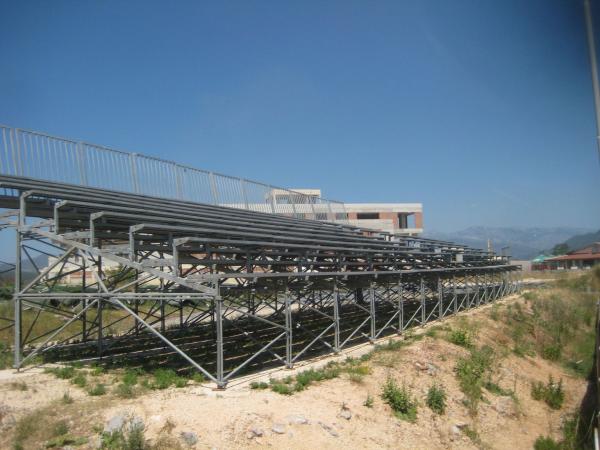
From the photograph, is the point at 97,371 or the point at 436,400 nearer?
the point at 436,400

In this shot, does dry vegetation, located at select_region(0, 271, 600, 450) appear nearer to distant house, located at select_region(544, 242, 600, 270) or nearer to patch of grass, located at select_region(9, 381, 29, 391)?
patch of grass, located at select_region(9, 381, 29, 391)

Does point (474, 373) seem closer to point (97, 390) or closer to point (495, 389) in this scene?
point (495, 389)

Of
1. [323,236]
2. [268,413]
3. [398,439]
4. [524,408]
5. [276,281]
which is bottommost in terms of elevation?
[524,408]

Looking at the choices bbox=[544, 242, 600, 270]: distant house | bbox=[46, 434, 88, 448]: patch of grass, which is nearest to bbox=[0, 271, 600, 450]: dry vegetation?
bbox=[46, 434, 88, 448]: patch of grass

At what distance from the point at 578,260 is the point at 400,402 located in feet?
243

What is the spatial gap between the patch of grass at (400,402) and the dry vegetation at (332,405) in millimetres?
21

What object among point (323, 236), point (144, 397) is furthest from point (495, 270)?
point (144, 397)

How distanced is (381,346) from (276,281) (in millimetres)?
3825

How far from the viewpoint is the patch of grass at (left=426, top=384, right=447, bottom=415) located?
8.63 metres

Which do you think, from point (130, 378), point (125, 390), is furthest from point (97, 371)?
point (125, 390)

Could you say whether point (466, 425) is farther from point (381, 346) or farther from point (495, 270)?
point (495, 270)

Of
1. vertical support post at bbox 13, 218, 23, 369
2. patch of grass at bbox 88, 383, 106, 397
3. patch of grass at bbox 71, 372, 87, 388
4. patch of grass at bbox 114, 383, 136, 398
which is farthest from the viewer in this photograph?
vertical support post at bbox 13, 218, 23, 369

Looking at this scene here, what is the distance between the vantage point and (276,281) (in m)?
10.6

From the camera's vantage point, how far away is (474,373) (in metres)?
10.8
